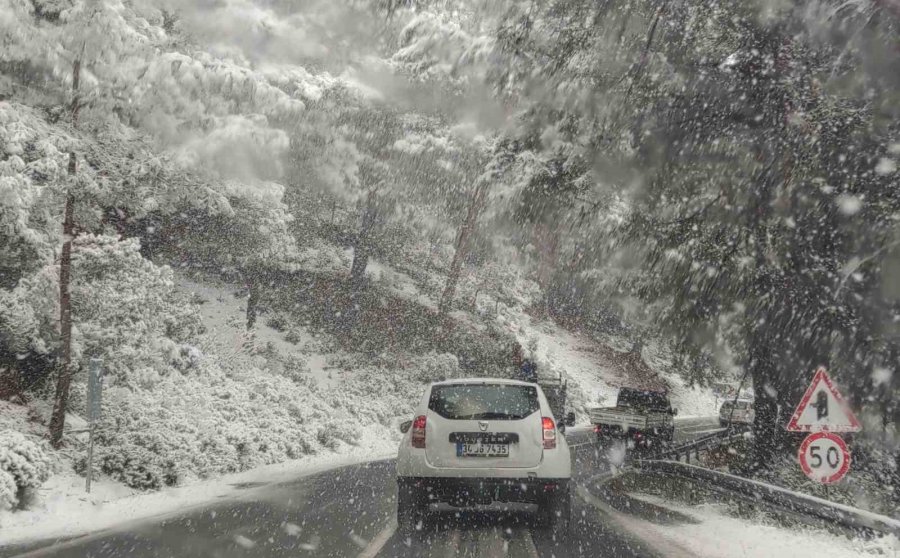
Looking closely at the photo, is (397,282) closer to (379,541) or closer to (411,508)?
(411,508)

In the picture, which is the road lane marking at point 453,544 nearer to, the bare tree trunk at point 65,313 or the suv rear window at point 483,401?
the suv rear window at point 483,401

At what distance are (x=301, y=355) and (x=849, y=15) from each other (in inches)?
853

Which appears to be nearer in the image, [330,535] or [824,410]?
[330,535]

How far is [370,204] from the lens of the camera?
94.1 feet

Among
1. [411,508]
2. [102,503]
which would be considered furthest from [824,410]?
[102,503]

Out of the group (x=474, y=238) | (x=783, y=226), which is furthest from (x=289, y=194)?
(x=783, y=226)

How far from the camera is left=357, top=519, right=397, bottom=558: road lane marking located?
22.8 ft

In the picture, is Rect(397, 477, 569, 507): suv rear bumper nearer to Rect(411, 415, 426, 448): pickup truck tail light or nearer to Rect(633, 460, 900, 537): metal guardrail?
Rect(411, 415, 426, 448): pickup truck tail light

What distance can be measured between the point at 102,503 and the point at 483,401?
5641 mm

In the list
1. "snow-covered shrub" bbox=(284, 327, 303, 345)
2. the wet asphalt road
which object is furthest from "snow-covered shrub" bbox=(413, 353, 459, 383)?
the wet asphalt road

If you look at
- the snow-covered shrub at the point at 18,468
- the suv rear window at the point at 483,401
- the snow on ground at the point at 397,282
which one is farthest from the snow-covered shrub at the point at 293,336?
the suv rear window at the point at 483,401

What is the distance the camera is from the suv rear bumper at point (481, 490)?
8.13 m

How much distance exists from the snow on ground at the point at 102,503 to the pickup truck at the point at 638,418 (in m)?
10.7

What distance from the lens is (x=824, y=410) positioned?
821cm
